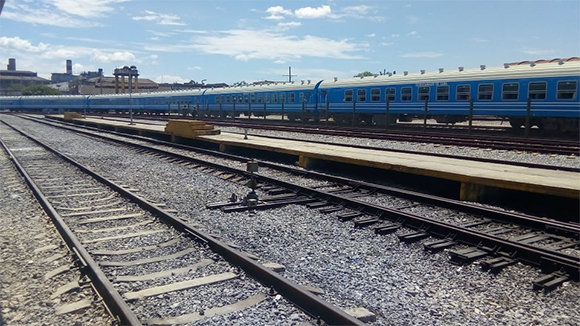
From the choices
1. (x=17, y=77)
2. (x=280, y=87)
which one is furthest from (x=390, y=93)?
(x=17, y=77)

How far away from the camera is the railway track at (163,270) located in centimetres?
429

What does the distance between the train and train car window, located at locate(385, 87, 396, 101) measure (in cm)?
6

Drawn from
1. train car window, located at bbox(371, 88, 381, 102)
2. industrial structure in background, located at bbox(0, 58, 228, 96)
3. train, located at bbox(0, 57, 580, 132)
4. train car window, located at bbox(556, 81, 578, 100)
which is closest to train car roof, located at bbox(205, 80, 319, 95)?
train, located at bbox(0, 57, 580, 132)

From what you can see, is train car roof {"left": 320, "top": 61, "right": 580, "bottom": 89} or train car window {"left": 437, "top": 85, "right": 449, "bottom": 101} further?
train car window {"left": 437, "top": 85, "right": 449, "bottom": 101}

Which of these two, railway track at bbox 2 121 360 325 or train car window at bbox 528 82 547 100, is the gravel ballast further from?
train car window at bbox 528 82 547 100

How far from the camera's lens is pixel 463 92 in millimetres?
24766

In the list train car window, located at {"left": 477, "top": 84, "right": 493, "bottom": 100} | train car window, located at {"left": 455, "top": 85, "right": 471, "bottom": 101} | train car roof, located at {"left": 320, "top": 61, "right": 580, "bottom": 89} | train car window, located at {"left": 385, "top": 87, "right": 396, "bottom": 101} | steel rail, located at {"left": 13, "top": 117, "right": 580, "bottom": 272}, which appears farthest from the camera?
train car window, located at {"left": 385, "top": 87, "right": 396, "bottom": 101}

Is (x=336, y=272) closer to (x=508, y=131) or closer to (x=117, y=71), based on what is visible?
(x=508, y=131)

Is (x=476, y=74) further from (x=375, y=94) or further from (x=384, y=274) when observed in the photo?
(x=384, y=274)

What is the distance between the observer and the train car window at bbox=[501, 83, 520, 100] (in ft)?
73.3

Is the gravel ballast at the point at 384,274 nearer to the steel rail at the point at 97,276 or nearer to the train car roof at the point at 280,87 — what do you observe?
the steel rail at the point at 97,276

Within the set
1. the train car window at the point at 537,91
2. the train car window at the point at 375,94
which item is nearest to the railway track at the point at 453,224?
the train car window at the point at 537,91

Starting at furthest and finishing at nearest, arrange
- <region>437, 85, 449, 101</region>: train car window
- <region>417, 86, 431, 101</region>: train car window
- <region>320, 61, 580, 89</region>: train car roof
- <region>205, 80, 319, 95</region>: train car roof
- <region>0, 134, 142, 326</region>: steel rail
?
<region>205, 80, 319, 95</region>: train car roof
<region>417, 86, 431, 101</region>: train car window
<region>437, 85, 449, 101</region>: train car window
<region>320, 61, 580, 89</region>: train car roof
<region>0, 134, 142, 326</region>: steel rail

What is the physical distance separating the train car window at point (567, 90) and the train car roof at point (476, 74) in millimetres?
371
